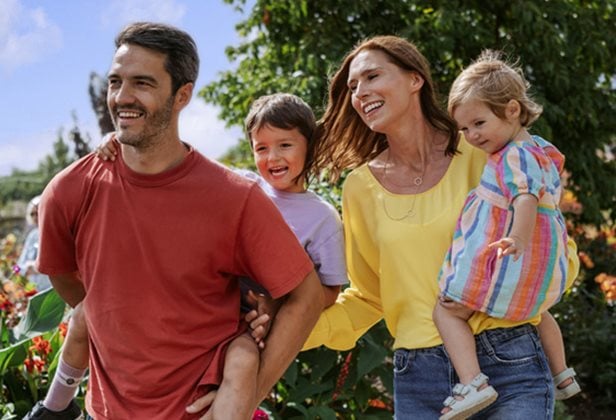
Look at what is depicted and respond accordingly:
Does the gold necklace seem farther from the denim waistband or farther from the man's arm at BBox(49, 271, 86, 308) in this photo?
the man's arm at BBox(49, 271, 86, 308)

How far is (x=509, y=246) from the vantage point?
8.03ft

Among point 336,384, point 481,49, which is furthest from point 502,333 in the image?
point 481,49

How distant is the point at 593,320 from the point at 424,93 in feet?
13.5

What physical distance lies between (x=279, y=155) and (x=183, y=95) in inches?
19.2

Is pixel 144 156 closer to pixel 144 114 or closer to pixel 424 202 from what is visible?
pixel 144 114

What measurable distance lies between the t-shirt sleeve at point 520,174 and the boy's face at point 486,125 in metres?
0.07

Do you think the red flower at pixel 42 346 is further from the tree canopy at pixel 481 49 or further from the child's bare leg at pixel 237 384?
the tree canopy at pixel 481 49

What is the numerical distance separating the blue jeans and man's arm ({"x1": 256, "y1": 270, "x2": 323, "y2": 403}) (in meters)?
0.38

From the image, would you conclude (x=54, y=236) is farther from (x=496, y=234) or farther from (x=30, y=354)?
(x=30, y=354)

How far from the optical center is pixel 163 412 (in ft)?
7.79

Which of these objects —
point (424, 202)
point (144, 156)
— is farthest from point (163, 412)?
point (424, 202)

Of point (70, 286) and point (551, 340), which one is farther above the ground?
point (70, 286)

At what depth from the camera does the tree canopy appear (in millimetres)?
6961

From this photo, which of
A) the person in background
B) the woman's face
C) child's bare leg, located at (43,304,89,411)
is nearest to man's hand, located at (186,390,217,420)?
child's bare leg, located at (43,304,89,411)
